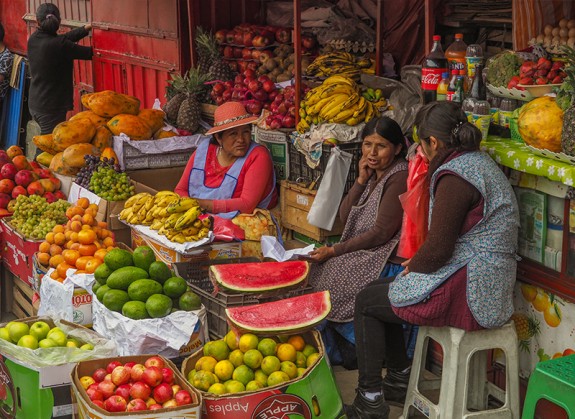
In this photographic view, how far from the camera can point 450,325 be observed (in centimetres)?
426

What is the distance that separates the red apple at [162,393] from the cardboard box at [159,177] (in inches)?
145

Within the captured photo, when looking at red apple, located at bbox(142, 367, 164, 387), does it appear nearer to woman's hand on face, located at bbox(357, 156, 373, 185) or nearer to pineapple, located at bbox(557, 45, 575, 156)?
woman's hand on face, located at bbox(357, 156, 373, 185)

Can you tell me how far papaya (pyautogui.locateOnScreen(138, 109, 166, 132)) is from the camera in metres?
7.88

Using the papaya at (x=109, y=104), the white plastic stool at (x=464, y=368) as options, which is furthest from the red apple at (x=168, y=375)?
the papaya at (x=109, y=104)

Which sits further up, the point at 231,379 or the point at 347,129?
the point at 347,129

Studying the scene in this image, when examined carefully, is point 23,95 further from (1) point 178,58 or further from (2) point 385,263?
(2) point 385,263

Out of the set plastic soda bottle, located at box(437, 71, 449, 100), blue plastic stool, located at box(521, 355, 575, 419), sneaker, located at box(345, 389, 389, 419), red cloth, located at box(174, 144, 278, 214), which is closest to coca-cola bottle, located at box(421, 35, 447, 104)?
plastic soda bottle, located at box(437, 71, 449, 100)

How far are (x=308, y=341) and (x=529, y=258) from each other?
1241mm

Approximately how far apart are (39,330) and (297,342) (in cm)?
142

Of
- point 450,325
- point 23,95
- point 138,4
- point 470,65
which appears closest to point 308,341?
point 450,325

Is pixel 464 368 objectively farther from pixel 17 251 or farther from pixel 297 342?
pixel 17 251

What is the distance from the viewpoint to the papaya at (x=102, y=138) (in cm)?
772

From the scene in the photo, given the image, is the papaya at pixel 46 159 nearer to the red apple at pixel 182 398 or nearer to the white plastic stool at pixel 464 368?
the red apple at pixel 182 398

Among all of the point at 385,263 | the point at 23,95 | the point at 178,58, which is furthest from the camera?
the point at 23,95
